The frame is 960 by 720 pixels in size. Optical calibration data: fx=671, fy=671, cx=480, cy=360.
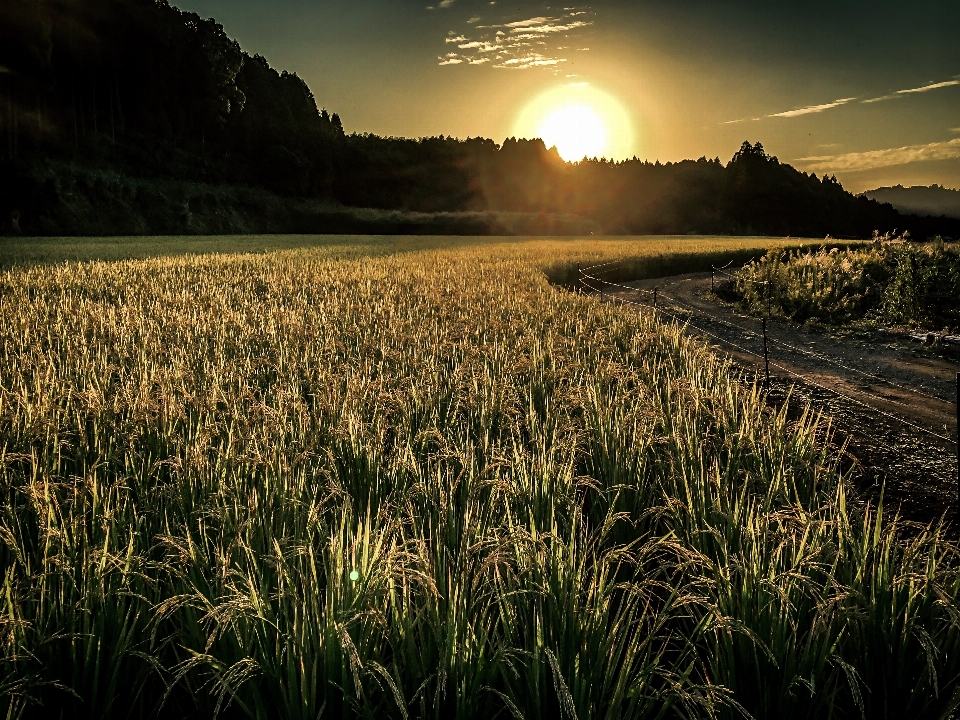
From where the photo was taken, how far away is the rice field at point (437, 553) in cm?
201

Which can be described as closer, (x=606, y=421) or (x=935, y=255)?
(x=606, y=421)

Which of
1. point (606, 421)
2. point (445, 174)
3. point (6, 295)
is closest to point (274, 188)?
point (445, 174)

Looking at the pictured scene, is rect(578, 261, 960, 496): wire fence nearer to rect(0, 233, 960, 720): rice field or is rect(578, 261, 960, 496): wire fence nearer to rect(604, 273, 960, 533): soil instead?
rect(604, 273, 960, 533): soil

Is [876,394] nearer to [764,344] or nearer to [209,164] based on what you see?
[764,344]

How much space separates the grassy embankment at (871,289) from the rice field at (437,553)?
956 centimetres

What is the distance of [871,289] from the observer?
16.7 meters

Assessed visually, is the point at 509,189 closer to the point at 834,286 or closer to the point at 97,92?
the point at 97,92

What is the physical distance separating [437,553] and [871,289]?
57.5ft

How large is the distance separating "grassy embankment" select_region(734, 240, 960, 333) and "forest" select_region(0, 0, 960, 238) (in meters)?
43.0

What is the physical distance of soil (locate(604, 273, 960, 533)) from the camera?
4734mm

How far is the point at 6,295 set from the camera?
11.0m

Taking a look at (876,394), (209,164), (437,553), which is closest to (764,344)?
(876,394)

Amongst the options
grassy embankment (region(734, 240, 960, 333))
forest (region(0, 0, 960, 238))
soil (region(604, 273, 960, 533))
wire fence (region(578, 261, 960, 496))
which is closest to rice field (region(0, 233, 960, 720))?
soil (region(604, 273, 960, 533))

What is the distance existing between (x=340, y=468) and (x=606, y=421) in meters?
1.69
